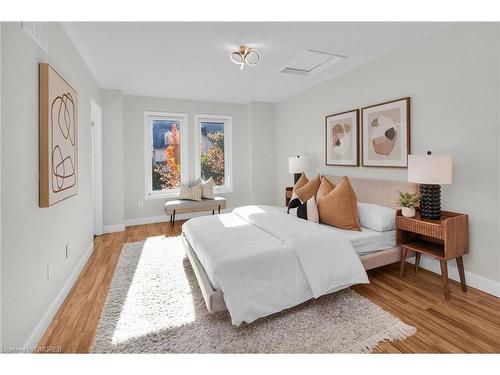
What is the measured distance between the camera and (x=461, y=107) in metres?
2.38

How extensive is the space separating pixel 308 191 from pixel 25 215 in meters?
2.92

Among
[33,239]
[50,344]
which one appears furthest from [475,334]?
[33,239]

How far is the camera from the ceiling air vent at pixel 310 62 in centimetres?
315

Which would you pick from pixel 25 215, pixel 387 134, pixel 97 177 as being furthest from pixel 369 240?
pixel 97 177

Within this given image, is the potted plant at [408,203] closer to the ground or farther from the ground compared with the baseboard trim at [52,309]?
farther from the ground

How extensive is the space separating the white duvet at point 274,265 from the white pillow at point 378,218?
0.58 metres

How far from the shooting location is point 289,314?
6.45ft

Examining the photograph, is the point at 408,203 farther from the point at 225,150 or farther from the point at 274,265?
the point at 225,150

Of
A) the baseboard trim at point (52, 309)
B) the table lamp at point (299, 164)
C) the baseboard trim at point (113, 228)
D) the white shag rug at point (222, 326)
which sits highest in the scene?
the table lamp at point (299, 164)

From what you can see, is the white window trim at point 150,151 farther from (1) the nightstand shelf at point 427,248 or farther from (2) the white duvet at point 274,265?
(1) the nightstand shelf at point 427,248

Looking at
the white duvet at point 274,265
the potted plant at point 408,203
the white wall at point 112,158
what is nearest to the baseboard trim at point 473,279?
the potted plant at point 408,203

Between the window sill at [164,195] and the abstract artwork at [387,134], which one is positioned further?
the window sill at [164,195]

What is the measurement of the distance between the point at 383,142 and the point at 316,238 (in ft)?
5.75

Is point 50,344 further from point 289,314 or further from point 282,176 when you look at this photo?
point 282,176
